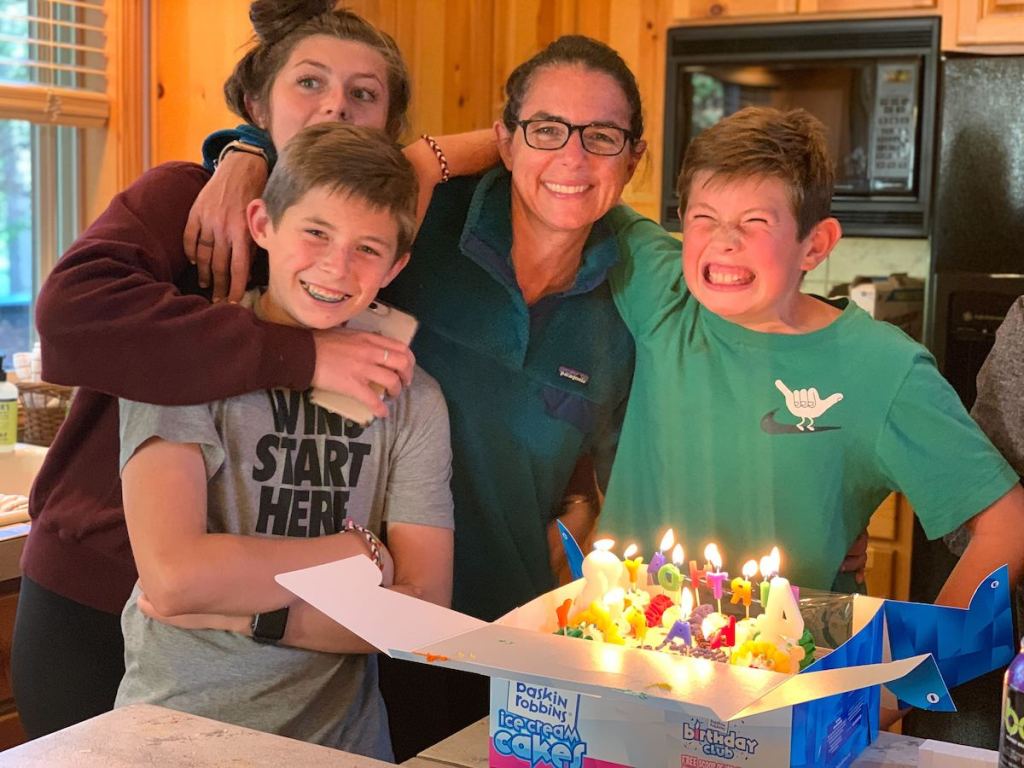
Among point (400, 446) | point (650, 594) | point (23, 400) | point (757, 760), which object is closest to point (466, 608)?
point (400, 446)

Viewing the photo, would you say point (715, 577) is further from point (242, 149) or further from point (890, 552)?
point (890, 552)

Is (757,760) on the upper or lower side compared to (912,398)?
lower

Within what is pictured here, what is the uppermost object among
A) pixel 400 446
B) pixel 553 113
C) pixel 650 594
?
pixel 553 113

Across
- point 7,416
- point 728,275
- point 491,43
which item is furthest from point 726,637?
point 491,43

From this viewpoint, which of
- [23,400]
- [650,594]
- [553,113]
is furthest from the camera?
[23,400]

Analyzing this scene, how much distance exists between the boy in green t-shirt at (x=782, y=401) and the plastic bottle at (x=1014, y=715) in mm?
511

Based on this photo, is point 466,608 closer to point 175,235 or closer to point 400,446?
point 400,446

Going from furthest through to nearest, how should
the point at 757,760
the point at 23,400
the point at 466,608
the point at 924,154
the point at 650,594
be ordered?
the point at 924,154
the point at 23,400
the point at 466,608
the point at 650,594
the point at 757,760

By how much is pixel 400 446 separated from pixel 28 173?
1.89 m

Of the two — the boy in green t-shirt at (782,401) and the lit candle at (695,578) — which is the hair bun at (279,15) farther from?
the lit candle at (695,578)

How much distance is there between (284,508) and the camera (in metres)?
1.59

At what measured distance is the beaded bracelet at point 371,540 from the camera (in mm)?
1562

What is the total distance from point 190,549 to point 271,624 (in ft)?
0.45

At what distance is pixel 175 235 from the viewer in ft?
5.52
